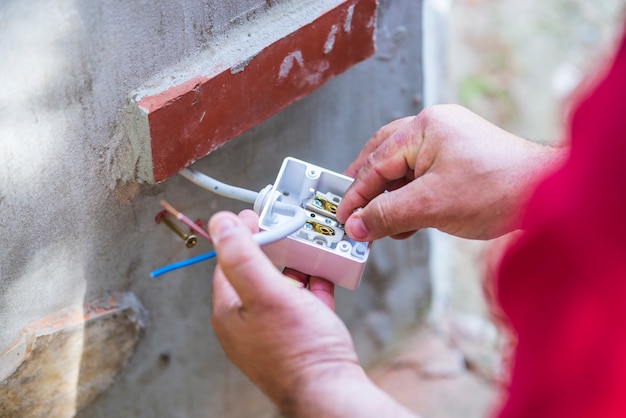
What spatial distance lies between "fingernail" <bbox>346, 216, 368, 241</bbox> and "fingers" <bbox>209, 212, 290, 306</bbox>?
22 centimetres

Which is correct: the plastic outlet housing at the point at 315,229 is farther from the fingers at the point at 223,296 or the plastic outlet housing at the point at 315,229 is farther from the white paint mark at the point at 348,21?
the white paint mark at the point at 348,21

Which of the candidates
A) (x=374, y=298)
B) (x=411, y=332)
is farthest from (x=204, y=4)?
(x=411, y=332)

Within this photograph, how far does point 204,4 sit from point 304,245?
33 cm

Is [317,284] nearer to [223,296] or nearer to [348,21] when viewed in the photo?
[223,296]

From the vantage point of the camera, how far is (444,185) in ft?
2.92

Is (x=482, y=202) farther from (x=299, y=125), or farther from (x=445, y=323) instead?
(x=445, y=323)

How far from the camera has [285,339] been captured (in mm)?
717

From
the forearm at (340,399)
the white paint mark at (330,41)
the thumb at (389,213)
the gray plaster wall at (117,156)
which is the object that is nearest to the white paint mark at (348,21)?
the white paint mark at (330,41)

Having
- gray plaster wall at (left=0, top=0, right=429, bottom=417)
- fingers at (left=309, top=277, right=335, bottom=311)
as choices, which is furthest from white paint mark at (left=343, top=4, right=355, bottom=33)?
fingers at (left=309, top=277, right=335, bottom=311)

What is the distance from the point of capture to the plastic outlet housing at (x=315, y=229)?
0.88m

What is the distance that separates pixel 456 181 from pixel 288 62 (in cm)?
28

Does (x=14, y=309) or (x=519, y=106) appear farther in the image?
(x=519, y=106)

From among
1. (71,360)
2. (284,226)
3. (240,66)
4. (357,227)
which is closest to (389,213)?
(357,227)

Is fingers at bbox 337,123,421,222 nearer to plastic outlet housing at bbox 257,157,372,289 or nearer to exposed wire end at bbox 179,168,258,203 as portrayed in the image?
plastic outlet housing at bbox 257,157,372,289
